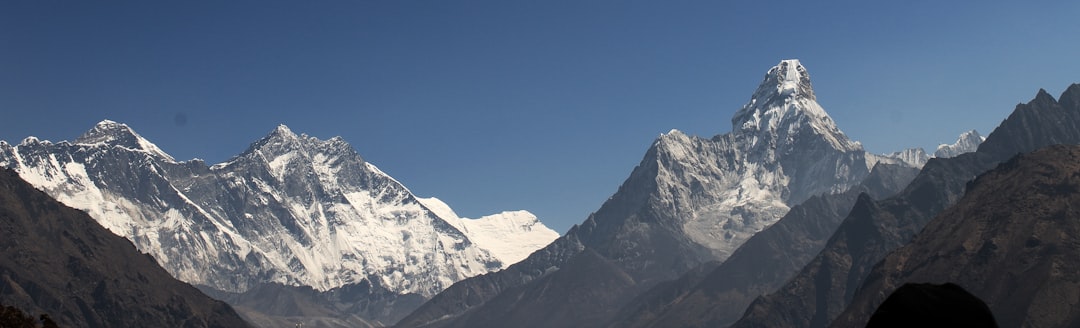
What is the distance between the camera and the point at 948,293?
22.5 metres

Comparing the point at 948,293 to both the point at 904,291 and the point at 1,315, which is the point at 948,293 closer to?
the point at 904,291

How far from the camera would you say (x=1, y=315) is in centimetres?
6078

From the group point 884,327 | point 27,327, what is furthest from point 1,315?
point 884,327

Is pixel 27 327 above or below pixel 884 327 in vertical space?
above

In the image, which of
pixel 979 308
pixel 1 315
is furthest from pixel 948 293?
pixel 1 315

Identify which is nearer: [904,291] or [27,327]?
[904,291]

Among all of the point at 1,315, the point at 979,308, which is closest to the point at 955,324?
the point at 979,308

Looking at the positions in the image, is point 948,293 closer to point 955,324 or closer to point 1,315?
point 955,324

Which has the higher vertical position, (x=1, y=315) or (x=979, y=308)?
(x=1, y=315)

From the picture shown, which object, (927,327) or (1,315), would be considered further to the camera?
(1,315)

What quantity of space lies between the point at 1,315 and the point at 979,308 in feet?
171

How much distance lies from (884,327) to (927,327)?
842mm

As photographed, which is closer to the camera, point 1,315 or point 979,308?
point 979,308

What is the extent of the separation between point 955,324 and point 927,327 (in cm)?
55
